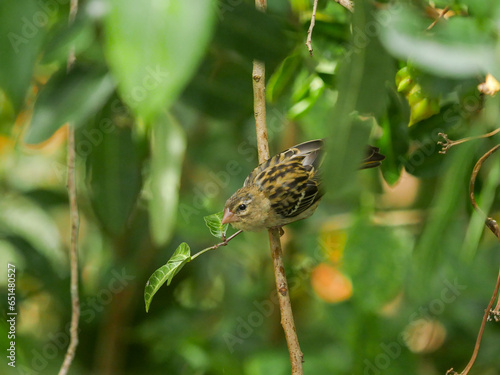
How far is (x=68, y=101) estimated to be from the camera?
191cm

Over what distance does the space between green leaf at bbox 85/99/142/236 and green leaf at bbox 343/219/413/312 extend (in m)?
1.04

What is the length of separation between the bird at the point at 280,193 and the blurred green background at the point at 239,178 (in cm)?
19

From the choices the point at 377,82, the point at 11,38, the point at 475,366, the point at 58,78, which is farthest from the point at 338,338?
the point at 377,82

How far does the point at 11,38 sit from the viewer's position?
163 cm

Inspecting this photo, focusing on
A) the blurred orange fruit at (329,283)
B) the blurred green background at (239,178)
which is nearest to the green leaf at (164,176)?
the blurred green background at (239,178)

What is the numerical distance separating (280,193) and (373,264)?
578 millimetres

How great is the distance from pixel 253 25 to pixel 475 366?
92.9 inches

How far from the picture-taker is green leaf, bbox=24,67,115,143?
1883mm

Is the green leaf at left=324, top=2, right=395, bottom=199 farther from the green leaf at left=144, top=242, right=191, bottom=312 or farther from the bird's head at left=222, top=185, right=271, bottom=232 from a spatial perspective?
the bird's head at left=222, top=185, right=271, bottom=232

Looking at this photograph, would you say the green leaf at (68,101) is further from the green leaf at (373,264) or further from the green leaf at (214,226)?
the green leaf at (373,264)

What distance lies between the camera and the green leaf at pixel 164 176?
1686mm

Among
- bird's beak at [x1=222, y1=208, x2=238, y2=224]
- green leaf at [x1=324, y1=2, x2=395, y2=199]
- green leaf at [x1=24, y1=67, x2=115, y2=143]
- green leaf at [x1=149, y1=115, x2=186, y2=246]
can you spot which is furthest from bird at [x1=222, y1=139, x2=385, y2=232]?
green leaf at [x1=324, y1=2, x2=395, y2=199]

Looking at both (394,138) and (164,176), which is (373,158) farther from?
(164,176)

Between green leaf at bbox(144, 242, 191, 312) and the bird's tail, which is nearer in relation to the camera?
green leaf at bbox(144, 242, 191, 312)
